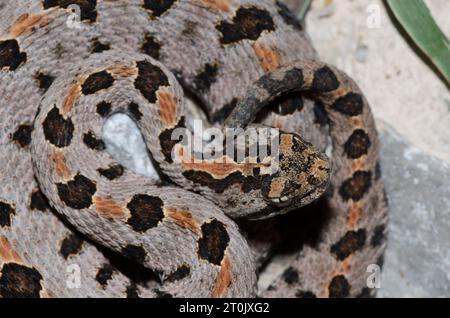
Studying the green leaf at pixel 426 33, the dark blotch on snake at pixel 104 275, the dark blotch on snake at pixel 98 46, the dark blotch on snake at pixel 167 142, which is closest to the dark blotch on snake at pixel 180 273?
the dark blotch on snake at pixel 104 275

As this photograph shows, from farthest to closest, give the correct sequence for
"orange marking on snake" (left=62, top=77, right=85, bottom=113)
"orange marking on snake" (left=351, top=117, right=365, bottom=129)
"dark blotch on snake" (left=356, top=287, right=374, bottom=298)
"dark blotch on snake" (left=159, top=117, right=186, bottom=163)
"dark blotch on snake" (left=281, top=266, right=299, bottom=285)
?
1. "dark blotch on snake" (left=281, top=266, right=299, bottom=285)
2. "dark blotch on snake" (left=356, top=287, right=374, bottom=298)
3. "orange marking on snake" (left=351, top=117, right=365, bottom=129)
4. "dark blotch on snake" (left=159, top=117, right=186, bottom=163)
5. "orange marking on snake" (left=62, top=77, right=85, bottom=113)

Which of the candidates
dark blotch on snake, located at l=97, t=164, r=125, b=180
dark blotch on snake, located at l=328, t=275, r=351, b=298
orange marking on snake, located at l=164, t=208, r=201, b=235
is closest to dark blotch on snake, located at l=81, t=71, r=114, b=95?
dark blotch on snake, located at l=97, t=164, r=125, b=180

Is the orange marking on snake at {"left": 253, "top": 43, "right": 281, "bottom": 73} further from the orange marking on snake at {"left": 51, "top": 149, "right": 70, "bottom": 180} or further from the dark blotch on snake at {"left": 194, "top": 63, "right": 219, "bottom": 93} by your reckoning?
the orange marking on snake at {"left": 51, "top": 149, "right": 70, "bottom": 180}

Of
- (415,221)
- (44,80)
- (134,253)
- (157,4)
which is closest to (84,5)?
(157,4)

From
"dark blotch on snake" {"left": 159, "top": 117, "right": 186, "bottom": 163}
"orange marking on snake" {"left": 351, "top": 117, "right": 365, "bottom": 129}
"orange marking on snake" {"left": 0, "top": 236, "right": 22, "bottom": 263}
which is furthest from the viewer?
"orange marking on snake" {"left": 351, "top": 117, "right": 365, "bottom": 129}

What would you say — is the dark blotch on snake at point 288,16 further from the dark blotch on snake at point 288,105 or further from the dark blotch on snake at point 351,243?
the dark blotch on snake at point 351,243

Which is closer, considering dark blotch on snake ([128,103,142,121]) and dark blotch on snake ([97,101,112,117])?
dark blotch on snake ([97,101,112,117])
